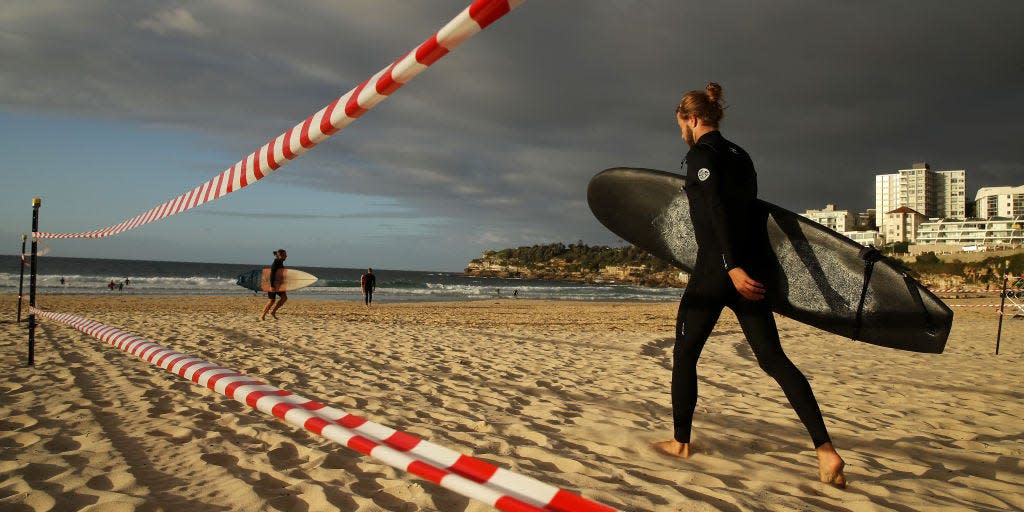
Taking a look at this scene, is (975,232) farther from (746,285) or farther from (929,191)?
(746,285)

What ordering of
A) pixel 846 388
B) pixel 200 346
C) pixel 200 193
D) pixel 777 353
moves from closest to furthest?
pixel 777 353, pixel 200 193, pixel 846 388, pixel 200 346

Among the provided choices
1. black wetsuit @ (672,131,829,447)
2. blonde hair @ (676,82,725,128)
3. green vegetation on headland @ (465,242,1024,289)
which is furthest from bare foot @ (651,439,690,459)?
green vegetation on headland @ (465,242,1024,289)

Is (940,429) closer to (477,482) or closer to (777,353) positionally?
(777,353)

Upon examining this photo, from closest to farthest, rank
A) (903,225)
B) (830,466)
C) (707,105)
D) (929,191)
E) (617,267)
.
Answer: (830,466) → (707,105) → (903,225) → (617,267) → (929,191)

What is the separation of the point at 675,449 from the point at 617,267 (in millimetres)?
93044

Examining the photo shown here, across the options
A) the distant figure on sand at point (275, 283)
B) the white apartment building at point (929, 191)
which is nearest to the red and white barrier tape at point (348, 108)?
the distant figure on sand at point (275, 283)

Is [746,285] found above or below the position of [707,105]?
below

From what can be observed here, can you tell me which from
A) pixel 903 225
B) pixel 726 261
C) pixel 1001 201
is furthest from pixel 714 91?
pixel 1001 201

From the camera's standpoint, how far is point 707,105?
2.55 m

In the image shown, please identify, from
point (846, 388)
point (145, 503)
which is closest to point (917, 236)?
point (846, 388)

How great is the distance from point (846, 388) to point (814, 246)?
122 inches

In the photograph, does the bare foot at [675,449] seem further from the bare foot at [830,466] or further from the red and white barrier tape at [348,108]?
the red and white barrier tape at [348,108]

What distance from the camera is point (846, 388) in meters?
5.14

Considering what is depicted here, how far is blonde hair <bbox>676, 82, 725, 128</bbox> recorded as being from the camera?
2.55 m
